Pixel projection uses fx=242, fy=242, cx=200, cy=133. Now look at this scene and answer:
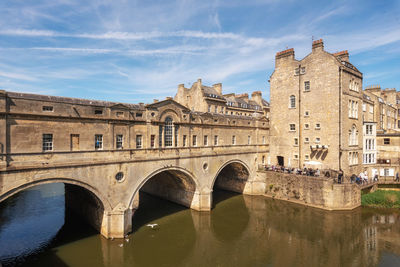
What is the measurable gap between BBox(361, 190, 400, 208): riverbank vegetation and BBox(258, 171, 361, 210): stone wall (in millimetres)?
864

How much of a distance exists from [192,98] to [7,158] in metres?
34.4

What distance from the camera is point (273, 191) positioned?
1266 inches

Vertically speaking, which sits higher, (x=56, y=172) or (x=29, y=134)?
(x=29, y=134)

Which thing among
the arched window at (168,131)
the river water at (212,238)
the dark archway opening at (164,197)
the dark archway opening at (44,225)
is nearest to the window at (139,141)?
the arched window at (168,131)

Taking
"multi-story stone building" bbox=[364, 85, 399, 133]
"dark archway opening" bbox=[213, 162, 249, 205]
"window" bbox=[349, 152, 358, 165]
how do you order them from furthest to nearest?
1. "multi-story stone building" bbox=[364, 85, 399, 133]
2. "dark archway opening" bbox=[213, 162, 249, 205]
3. "window" bbox=[349, 152, 358, 165]

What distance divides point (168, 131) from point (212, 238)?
1065 centimetres

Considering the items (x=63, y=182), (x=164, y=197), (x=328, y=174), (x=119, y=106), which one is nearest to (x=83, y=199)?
(x=63, y=182)

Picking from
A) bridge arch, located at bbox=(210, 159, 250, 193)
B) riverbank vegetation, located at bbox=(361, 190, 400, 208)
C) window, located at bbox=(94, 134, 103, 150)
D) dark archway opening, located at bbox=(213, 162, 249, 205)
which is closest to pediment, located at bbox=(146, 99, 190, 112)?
window, located at bbox=(94, 134, 103, 150)

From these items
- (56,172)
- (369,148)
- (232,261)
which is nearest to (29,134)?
(56,172)

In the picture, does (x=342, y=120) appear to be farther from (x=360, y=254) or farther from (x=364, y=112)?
(x=360, y=254)

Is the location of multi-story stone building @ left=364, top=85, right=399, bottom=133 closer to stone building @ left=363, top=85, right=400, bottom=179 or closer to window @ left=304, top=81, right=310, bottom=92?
stone building @ left=363, top=85, right=400, bottom=179

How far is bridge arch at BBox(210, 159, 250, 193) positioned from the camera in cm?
3329

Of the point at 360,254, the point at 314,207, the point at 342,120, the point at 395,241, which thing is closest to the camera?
the point at 360,254

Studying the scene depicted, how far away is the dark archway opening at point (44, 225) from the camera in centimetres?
1748
